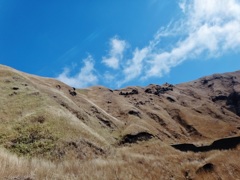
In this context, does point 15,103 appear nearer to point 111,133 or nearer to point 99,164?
point 111,133

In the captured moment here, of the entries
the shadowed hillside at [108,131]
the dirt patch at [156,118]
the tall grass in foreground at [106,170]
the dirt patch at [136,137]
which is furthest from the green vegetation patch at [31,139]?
the dirt patch at [156,118]

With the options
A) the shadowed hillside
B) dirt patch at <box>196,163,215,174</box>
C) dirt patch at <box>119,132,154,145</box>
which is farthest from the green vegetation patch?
dirt patch at <box>119,132,154,145</box>

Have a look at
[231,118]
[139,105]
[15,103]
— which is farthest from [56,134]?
[231,118]

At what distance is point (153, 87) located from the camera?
181625 millimetres

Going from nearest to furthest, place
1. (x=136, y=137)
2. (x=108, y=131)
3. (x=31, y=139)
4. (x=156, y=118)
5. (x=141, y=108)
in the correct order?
1. (x=31, y=139)
2. (x=108, y=131)
3. (x=136, y=137)
4. (x=156, y=118)
5. (x=141, y=108)

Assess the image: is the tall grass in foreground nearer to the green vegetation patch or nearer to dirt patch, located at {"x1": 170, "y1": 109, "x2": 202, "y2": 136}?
the green vegetation patch

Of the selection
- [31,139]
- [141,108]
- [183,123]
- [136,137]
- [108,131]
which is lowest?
[31,139]

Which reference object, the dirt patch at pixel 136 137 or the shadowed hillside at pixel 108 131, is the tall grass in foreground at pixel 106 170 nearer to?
the shadowed hillside at pixel 108 131

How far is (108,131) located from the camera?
79750 millimetres

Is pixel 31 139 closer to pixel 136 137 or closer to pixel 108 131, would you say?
pixel 108 131

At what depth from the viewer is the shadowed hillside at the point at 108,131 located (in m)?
9.65

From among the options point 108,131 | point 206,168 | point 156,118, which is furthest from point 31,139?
point 156,118

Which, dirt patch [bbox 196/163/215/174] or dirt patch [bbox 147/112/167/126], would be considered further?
dirt patch [bbox 147/112/167/126]

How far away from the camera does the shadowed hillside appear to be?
9648mm
